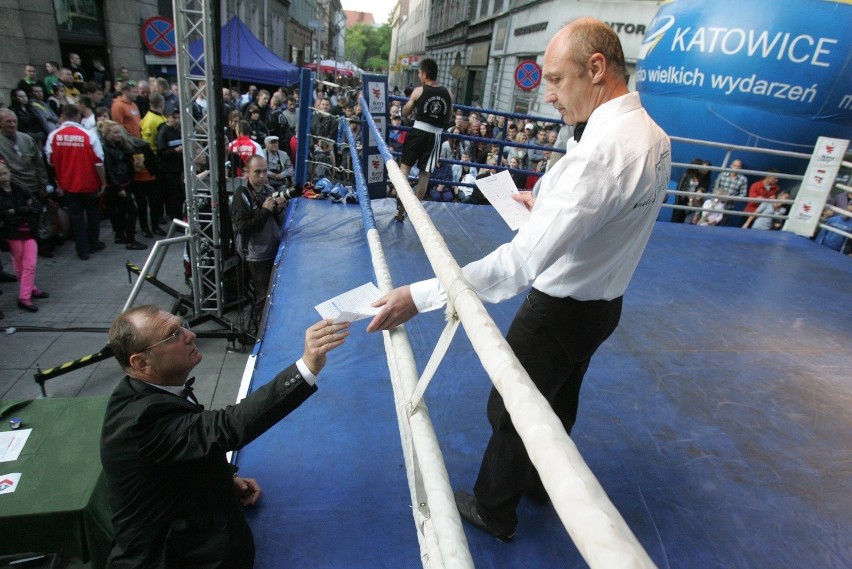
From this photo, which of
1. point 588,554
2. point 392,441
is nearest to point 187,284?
point 392,441

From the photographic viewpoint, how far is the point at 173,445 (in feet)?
4.60

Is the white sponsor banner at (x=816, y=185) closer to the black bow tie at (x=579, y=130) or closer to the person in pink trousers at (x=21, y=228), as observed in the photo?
the black bow tie at (x=579, y=130)

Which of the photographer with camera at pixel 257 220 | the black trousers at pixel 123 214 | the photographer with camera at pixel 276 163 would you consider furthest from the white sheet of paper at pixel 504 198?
the black trousers at pixel 123 214

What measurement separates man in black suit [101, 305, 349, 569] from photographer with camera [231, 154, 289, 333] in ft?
11.1

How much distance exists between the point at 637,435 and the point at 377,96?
13.9 feet

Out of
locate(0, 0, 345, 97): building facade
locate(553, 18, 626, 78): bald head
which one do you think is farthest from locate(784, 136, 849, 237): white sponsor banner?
locate(0, 0, 345, 97): building facade

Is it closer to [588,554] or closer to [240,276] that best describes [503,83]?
[240,276]

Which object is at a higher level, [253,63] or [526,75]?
[526,75]

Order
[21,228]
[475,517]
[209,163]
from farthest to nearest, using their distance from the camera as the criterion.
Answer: [209,163]
[21,228]
[475,517]

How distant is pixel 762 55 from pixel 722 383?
19.6ft

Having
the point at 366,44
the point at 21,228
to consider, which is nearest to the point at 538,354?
the point at 21,228

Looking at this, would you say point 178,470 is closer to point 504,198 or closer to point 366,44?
point 504,198

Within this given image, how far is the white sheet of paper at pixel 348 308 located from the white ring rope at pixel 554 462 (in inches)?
10.9

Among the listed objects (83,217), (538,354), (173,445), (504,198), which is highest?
(504,198)
